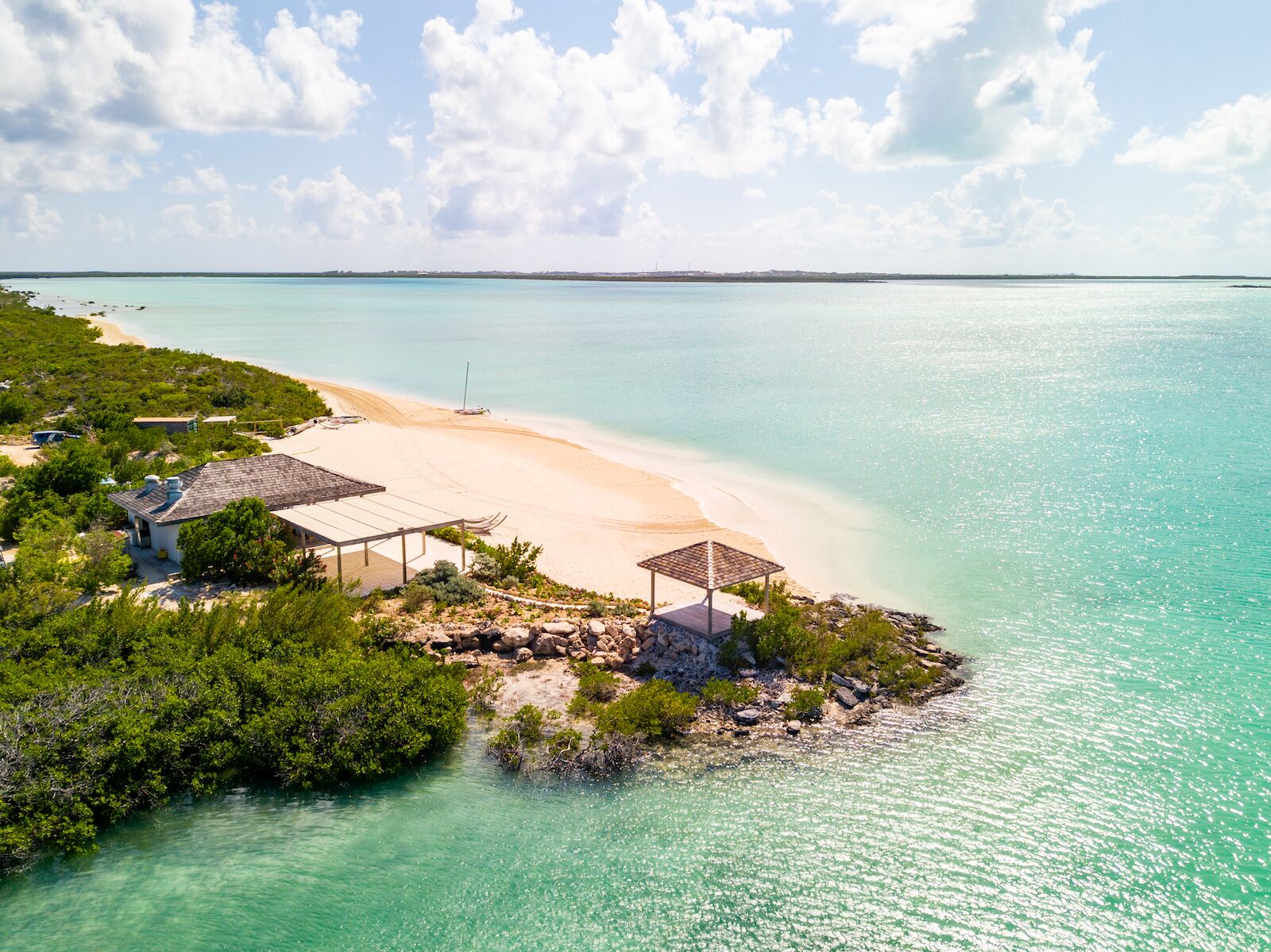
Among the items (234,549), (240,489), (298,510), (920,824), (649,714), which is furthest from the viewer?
(240,489)

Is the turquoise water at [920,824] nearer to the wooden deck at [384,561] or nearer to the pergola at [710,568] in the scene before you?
the pergola at [710,568]

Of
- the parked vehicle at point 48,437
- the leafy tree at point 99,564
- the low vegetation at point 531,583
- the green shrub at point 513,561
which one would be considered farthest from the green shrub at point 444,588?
the parked vehicle at point 48,437

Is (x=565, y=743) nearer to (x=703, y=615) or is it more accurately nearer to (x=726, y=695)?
(x=726, y=695)

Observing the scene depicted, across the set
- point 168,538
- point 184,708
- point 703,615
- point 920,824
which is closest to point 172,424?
point 168,538

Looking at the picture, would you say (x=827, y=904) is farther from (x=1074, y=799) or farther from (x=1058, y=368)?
(x=1058, y=368)

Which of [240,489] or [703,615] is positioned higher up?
[240,489]

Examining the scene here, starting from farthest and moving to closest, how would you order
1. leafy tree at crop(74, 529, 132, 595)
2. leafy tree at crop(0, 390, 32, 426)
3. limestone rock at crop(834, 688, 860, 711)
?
leafy tree at crop(0, 390, 32, 426) → leafy tree at crop(74, 529, 132, 595) → limestone rock at crop(834, 688, 860, 711)

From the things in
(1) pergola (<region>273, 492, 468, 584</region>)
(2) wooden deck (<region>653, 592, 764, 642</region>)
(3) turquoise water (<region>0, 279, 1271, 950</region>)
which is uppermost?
(1) pergola (<region>273, 492, 468, 584</region>)

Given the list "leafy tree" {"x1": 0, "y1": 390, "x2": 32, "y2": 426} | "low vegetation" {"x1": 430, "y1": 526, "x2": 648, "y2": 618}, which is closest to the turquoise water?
"low vegetation" {"x1": 430, "y1": 526, "x2": 648, "y2": 618}

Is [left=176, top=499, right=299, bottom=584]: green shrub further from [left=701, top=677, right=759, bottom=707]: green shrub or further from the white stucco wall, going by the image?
[left=701, top=677, right=759, bottom=707]: green shrub
